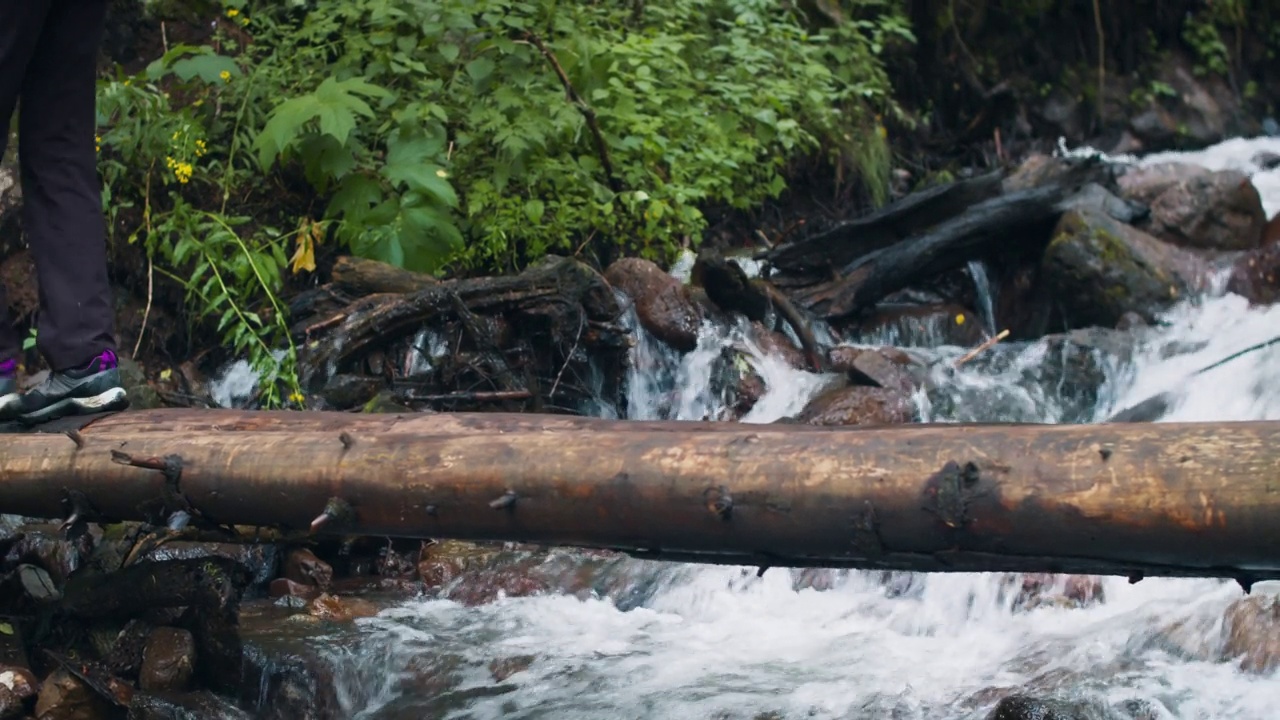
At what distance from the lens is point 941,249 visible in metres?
7.83

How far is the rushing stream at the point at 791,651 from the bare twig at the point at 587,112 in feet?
9.68

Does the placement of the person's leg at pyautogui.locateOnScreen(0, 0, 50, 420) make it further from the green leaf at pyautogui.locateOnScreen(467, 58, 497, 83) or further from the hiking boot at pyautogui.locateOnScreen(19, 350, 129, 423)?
the green leaf at pyautogui.locateOnScreen(467, 58, 497, 83)

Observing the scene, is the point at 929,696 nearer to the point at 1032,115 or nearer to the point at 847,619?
the point at 847,619

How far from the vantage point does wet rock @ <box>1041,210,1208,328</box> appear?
739 centimetres

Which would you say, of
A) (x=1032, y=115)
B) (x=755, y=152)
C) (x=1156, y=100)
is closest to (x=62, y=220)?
(x=755, y=152)

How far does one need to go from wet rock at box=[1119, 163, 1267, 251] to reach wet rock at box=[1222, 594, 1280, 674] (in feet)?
15.0

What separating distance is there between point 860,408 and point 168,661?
352cm

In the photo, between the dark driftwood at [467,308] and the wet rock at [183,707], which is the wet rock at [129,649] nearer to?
the wet rock at [183,707]

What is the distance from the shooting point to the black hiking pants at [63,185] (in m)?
3.55

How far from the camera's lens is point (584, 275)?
6.26m


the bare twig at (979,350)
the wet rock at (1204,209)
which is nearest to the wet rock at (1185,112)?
the wet rock at (1204,209)

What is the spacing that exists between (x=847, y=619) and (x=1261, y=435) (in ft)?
8.99

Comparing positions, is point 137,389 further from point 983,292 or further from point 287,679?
point 983,292

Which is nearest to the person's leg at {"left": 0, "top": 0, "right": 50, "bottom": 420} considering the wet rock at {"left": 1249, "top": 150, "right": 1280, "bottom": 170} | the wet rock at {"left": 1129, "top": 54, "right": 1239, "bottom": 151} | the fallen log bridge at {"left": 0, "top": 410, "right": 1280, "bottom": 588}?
the fallen log bridge at {"left": 0, "top": 410, "right": 1280, "bottom": 588}
